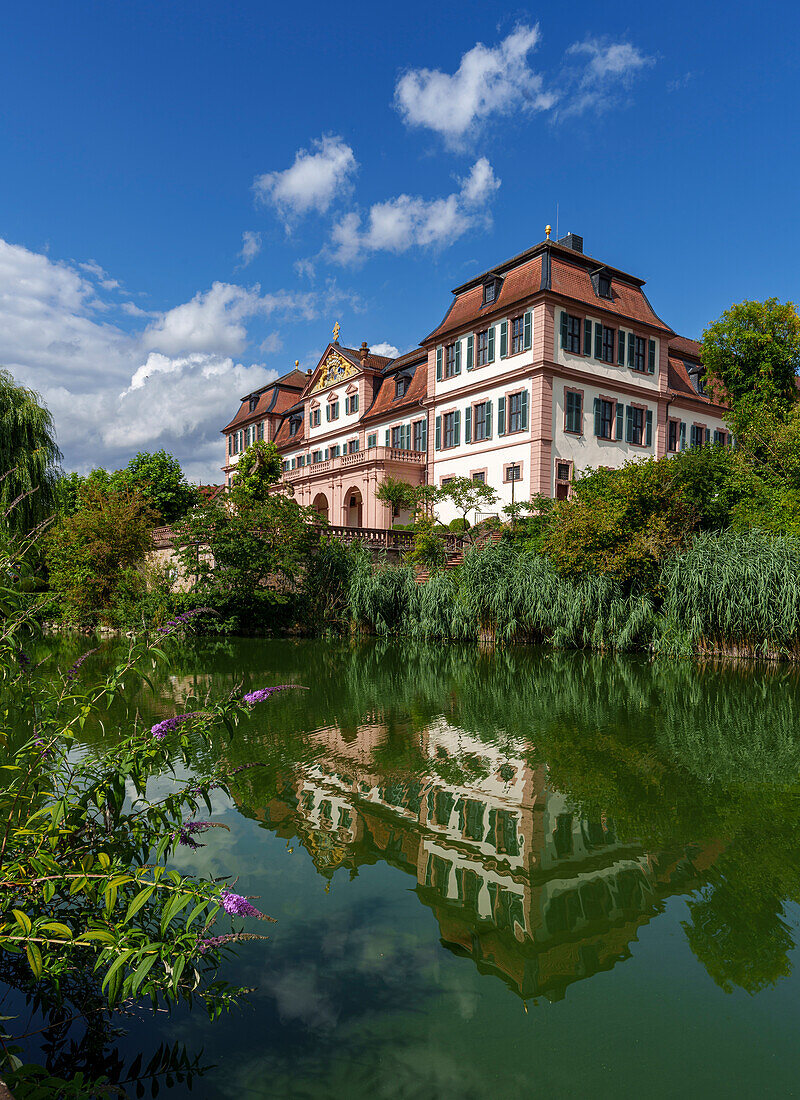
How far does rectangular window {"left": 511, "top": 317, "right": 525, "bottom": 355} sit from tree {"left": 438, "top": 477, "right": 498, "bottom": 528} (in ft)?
19.2

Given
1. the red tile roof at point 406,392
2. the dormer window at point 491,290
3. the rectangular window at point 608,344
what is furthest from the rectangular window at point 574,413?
the red tile roof at point 406,392

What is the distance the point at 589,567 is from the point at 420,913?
51.4 ft

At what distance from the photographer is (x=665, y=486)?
1861 cm

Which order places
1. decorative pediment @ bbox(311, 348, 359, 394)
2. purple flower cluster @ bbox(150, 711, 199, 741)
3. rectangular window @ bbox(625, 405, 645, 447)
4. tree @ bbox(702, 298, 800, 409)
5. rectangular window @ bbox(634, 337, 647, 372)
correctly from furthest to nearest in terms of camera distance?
decorative pediment @ bbox(311, 348, 359, 394) < rectangular window @ bbox(634, 337, 647, 372) < rectangular window @ bbox(625, 405, 645, 447) < tree @ bbox(702, 298, 800, 409) < purple flower cluster @ bbox(150, 711, 199, 741)

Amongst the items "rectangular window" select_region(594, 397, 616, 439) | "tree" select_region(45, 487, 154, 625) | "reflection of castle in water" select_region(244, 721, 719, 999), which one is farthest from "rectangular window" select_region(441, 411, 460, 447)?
"reflection of castle in water" select_region(244, 721, 719, 999)

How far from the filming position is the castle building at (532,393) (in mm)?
29156

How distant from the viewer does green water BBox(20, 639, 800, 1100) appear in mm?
2562

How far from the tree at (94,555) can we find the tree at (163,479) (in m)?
19.5

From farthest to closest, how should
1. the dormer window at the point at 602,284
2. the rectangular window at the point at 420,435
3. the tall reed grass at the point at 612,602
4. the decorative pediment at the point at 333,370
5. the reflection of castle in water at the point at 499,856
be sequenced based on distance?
the decorative pediment at the point at 333,370 < the rectangular window at the point at 420,435 < the dormer window at the point at 602,284 < the tall reed grass at the point at 612,602 < the reflection of castle in water at the point at 499,856

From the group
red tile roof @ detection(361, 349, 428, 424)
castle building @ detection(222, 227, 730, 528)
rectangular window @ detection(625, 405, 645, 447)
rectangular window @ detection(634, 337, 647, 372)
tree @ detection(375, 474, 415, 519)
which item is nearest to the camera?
castle building @ detection(222, 227, 730, 528)

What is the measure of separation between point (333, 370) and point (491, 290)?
14404mm

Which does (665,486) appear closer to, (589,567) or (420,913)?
(589,567)

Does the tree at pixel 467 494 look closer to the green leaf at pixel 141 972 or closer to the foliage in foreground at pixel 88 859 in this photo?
the foliage in foreground at pixel 88 859

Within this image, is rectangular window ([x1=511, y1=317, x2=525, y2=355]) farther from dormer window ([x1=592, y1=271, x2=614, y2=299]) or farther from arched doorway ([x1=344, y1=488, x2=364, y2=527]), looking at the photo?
arched doorway ([x1=344, y1=488, x2=364, y2=527])
